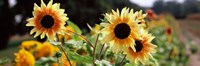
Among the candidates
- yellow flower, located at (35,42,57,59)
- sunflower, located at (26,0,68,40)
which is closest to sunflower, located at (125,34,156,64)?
sunflower, located at (26,0,68,40)

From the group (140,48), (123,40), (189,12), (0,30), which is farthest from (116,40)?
(189,12)

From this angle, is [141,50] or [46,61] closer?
[141,50]

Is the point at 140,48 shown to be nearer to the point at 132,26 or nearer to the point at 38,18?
the point at 132,26

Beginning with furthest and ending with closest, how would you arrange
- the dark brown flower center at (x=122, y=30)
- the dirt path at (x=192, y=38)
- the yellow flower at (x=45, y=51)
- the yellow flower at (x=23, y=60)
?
the dirt path at (x=192, y=38), the yellow flower at (x=45, y=51), the yellow flower at (x=23, y=60), the dark brown flower center at (x=122, y=30)

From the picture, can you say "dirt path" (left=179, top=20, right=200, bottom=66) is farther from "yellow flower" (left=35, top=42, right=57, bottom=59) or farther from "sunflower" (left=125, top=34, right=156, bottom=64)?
"sunflower" (left=125, top=34, right=156, bottom=64)

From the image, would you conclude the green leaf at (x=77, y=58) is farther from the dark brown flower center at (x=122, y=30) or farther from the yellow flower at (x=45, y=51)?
the yellow flower at (x=45, y=51)

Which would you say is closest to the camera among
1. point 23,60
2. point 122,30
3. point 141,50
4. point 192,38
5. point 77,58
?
point 122,30

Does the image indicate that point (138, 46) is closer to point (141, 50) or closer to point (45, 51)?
point (141, 50)

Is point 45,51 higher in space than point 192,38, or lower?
lower

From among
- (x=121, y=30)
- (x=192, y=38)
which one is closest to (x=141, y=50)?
(x=121, y=30)

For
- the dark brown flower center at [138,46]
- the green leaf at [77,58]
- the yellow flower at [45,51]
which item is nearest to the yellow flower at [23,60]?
the green leaf at [77,58]
